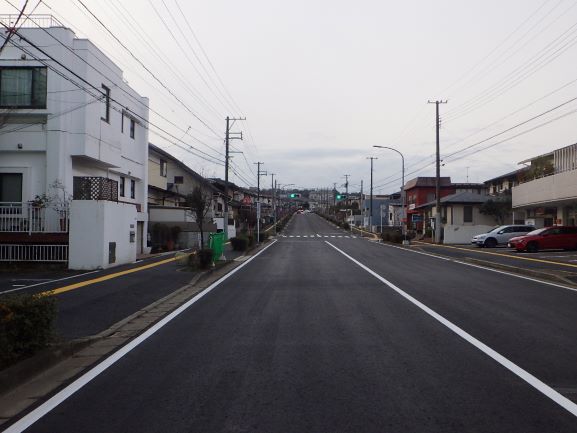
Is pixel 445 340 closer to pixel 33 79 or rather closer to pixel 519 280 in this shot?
pixel 519 280

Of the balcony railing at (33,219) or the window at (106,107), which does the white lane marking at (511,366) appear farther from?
the window at (106,107)

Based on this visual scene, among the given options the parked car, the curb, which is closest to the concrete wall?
the curb

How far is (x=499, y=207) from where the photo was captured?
55.2 m

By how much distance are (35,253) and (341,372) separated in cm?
1682

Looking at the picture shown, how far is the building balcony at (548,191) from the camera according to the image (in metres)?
35.5

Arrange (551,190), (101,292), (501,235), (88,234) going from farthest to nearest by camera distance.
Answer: (501,235), (551,190), (88,234), (101,292)

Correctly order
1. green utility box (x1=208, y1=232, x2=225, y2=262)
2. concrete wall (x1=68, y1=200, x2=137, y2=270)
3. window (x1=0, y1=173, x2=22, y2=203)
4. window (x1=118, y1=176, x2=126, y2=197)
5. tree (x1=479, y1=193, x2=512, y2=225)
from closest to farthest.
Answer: concrete wall (x1=68, y1=200, x2=137, y2=270) → window (x1=0, y1=173, x2=22, y2=203) → green utility box (x1=208, y1=232, x2=225, y2=262) → window (x1=118, y1=176, x2=126, y2=197) → tree (x1=479, y1=193, x2=512, y2=225)

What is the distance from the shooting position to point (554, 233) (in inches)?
1364

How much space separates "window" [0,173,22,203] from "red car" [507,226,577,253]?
27.7m

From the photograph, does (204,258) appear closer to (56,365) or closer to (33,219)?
(33,219)

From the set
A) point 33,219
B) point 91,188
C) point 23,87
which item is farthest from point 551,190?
point 23,87

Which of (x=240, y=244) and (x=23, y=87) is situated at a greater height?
(x=23, y=87)

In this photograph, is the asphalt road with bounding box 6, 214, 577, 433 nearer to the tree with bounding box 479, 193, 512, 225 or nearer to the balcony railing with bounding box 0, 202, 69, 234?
the balcony railing with bounding box 0, 202, 69, 234

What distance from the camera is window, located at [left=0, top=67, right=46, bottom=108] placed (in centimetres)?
2247
